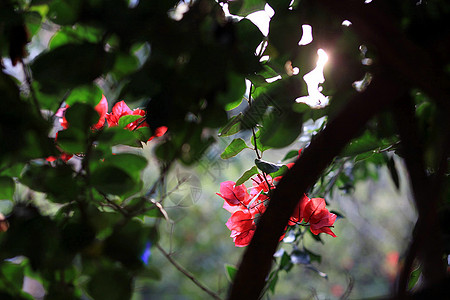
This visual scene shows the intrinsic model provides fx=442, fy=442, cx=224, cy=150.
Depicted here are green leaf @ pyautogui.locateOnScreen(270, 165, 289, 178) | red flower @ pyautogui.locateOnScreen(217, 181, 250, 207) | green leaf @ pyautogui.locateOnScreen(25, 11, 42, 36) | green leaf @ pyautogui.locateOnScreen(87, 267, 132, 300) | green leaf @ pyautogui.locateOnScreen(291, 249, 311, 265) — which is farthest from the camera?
green leaf @ pyautogui.locateOnScreen(291, 249, 311, 265)

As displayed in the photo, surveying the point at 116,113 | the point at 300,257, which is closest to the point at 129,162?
the point at 116,113

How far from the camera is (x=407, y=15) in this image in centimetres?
35

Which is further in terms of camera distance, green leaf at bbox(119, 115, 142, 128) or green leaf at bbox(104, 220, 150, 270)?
green leaf at bbox(119, 115, 142, 128)

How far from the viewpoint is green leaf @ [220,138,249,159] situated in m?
0.52

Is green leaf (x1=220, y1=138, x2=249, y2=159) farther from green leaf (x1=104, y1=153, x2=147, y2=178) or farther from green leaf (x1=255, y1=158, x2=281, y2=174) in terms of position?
green leaf (x1=104, y1=153, x2=147, y2=178)

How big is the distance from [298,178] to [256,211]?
11.1 inches

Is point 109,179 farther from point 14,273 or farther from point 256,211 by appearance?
point 256,211

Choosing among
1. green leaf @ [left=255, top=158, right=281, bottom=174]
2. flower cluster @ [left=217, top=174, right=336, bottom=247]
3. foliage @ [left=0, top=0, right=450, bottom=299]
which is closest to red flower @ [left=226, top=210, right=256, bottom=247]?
flower cluster @ [left=217, top=174, right=336, bottom=247]

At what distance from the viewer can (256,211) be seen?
556 millimetres

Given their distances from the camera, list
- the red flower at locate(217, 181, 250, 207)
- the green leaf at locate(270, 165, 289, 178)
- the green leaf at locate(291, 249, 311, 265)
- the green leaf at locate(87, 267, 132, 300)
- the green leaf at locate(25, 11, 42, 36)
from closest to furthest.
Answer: the green leaf at locate(87, 267, 132, 300) → the green leaf at locate(25, 11, 42, 36) → the green leaf at locate(270, 165, 289, 178) → the red flower at locate(217, 181, 250, 207) → the green leaf at locate(291, 249, 311, 265)

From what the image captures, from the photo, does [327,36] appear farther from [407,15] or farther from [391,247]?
[391,247]

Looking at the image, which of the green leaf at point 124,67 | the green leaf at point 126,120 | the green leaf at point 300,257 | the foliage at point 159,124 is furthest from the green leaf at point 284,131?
the green leaf at point 300,257

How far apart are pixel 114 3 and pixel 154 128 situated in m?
0.08

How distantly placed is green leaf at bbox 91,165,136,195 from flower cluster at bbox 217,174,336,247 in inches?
10.3
